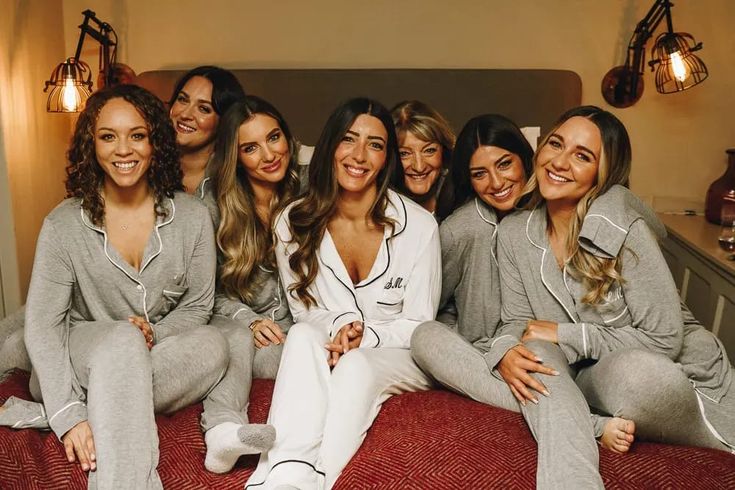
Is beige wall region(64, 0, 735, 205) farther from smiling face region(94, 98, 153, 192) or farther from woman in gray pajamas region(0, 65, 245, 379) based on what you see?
smiling face region(94, 98, 153, 192)

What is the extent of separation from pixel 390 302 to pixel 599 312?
638 mm

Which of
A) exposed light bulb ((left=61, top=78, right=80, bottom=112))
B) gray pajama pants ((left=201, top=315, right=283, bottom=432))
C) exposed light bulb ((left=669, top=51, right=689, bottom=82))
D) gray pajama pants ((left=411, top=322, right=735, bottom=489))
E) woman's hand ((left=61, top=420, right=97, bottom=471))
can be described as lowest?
woman's hand ((left=61, top=420, right=97, bottom=471))

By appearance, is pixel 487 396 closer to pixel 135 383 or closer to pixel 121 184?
pixel 135 383

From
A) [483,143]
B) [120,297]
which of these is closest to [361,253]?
[483,143]

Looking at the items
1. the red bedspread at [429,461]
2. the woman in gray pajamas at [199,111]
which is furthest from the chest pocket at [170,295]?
the woman in gray pajamas at [199,111]

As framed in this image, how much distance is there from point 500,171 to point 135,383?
1.31m

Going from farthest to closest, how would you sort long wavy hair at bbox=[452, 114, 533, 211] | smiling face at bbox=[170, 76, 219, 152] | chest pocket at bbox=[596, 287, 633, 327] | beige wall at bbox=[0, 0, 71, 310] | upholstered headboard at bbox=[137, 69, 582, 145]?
1. upholstered headboard at bbox=[137, 69, 582, 145]
2. beige wall at bbox=[0, 0, 71, 310]
3. smiling face at bbox=[170, 76, 219, 152]
4. long wavy hair at bbox=[452, 114, 533, 211]
5. chest pocket at bbox=[596, 287, 633, 327]

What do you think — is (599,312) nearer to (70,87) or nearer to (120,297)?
(120,297)

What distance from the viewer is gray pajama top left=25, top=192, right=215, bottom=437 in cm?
170

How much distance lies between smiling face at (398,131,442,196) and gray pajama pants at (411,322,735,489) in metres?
0.73

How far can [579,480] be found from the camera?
1.39 m

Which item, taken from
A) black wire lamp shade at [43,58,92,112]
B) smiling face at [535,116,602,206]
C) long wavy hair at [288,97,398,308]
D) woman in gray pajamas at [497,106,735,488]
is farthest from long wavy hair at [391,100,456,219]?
black wire lamp shade at [43,58,92,112]

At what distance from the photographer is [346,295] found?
2.10 meters

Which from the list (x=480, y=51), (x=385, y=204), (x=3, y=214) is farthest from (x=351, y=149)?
(x=3, y=214)
